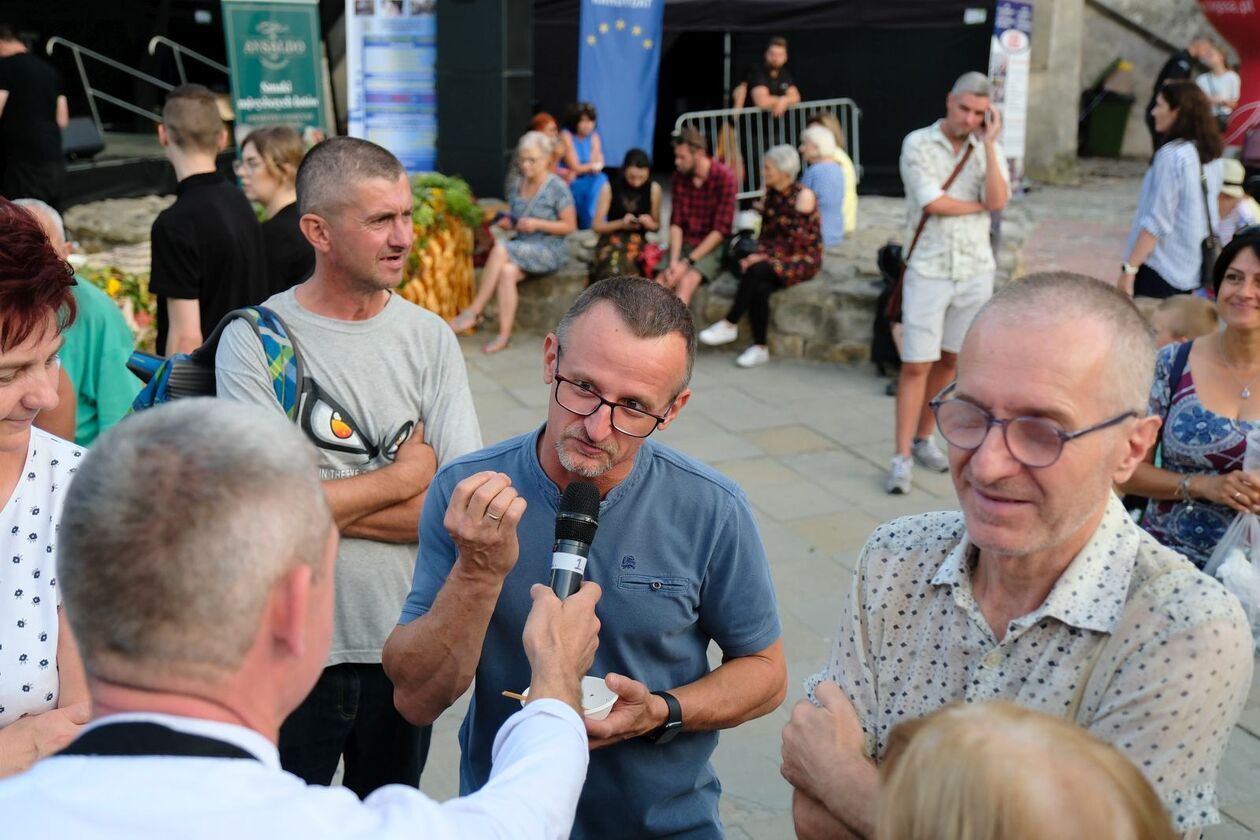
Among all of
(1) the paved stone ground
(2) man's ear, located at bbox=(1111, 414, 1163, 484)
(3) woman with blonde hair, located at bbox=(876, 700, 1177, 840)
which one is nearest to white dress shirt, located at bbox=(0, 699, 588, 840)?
(3) woman with blonde hair, located at bbox=(876, 700, 1177, 840)

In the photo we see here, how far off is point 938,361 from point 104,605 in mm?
6075

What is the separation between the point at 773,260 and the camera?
932 centimetres

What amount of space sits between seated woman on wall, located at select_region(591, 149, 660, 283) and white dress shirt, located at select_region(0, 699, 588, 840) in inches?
324

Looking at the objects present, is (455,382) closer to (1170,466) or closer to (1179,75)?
(1170,466)

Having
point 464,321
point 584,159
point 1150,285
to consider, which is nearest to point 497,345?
point 464,321

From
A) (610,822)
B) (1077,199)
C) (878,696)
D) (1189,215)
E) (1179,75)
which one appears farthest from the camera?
(1077,199)

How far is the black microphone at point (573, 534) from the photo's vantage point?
6.86 feet

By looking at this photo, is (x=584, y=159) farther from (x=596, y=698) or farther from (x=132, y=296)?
(x=596, y=698)

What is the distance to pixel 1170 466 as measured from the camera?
3.79 meters

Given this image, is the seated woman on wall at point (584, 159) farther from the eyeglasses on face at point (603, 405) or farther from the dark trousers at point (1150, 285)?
the eyeglasses on face at point (603, 405)

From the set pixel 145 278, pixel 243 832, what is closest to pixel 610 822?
pixel 243 832

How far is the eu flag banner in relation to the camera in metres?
13.3

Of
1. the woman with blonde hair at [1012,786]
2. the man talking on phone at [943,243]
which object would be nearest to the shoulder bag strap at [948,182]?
the man talking on phone at [943,243]

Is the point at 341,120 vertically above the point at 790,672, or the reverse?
the point at 341,120
